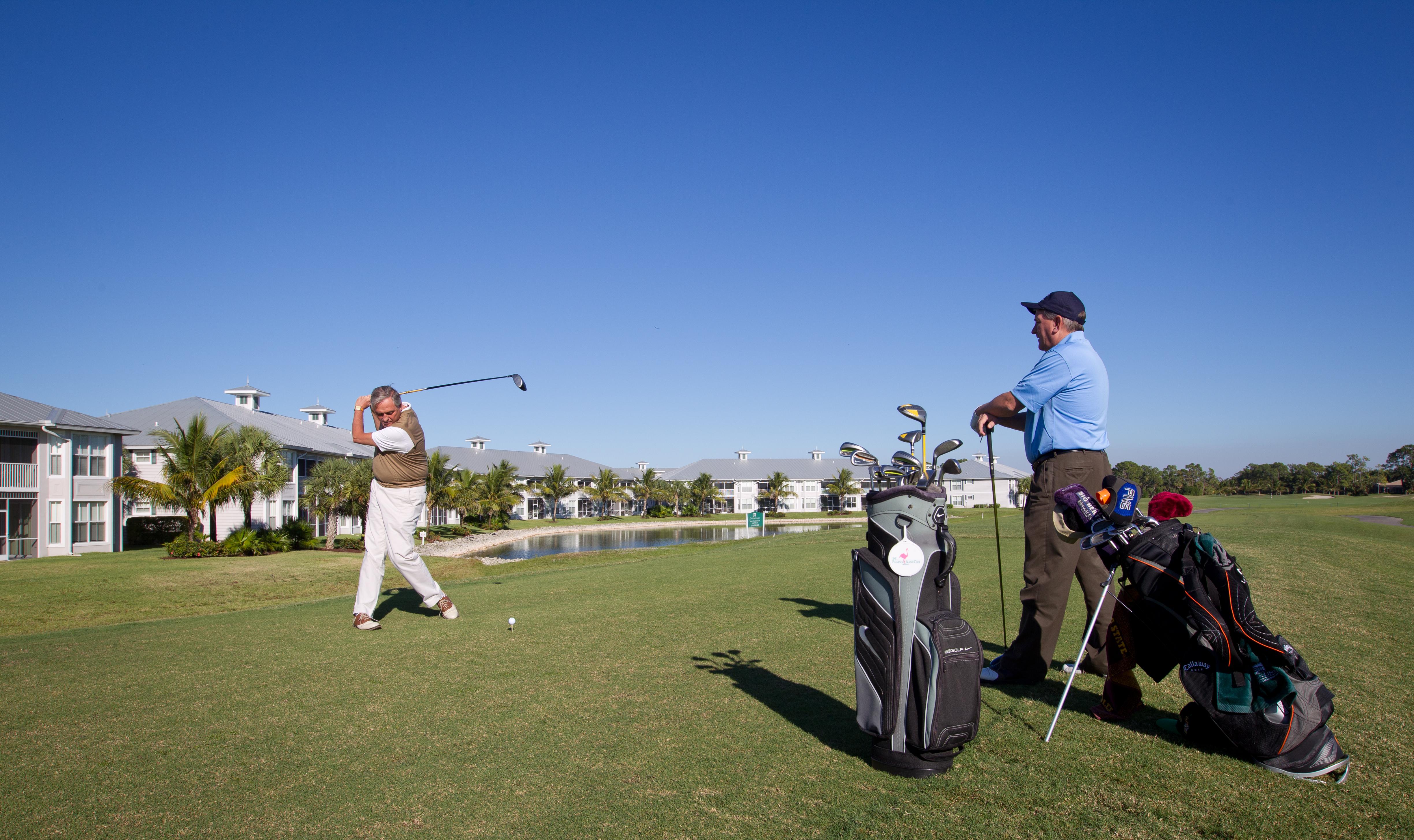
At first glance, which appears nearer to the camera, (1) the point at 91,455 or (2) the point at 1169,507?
(2) the point at 1169,507

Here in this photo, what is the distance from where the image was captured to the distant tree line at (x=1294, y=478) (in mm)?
118625

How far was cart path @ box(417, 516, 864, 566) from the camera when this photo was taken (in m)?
44.2

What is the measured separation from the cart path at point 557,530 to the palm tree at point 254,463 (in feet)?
22.7

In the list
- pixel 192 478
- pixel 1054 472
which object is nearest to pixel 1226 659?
pixel 1054 472

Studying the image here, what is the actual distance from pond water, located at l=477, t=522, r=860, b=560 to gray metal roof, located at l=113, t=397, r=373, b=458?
1207cm

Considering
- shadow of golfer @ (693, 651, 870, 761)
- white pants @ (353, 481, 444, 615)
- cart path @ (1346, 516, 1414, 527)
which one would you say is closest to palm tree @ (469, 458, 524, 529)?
cart path @ (1346, 516, 1414, 527)

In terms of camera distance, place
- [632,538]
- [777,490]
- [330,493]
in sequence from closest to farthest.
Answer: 1. [330,493]
2. [632,538]
3. [777,490]

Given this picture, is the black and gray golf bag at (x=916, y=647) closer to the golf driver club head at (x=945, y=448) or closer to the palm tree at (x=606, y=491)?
the golf driver club head at (x=945, y=448)

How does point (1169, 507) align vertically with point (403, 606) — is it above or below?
above

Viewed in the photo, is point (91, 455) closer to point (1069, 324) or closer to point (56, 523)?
point (56, 523)

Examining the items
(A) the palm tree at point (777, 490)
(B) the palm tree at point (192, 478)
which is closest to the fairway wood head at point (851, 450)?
(B) the palm tree at point (192, 478)

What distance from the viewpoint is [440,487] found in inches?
2133

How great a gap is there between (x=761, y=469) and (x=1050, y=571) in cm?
11830

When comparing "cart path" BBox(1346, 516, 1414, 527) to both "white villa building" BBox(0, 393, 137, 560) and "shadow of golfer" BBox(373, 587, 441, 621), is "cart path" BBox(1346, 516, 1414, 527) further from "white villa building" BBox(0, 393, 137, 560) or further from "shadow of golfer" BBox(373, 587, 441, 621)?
"white villa building" BBox(0, 393, 137, 560)
